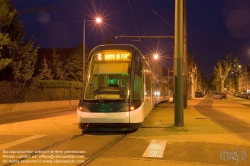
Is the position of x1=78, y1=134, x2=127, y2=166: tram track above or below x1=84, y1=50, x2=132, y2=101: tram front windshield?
below

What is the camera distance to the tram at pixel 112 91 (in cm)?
1212

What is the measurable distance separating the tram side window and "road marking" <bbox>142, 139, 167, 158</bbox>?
2.35 meters

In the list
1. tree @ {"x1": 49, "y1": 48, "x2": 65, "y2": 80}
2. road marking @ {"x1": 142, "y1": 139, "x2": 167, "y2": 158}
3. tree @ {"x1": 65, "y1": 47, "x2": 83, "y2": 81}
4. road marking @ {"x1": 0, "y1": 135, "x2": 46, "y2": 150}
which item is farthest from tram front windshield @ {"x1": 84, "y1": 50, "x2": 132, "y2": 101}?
tree @ {"x1": 65, "y1": 47, "x2": 83, "y2": 81}

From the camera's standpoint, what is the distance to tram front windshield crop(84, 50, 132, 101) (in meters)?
12.7

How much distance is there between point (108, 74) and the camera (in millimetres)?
13125

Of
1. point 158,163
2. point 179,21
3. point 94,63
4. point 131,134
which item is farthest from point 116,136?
point 179,21

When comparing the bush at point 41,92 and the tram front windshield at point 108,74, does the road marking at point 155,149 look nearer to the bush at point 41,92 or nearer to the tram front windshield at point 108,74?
the tram front windshield at point 108,74

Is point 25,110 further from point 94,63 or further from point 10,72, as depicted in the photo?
point 94,63

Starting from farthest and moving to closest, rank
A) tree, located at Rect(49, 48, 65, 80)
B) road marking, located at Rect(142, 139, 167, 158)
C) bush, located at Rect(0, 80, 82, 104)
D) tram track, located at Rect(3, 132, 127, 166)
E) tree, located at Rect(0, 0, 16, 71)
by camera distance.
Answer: tree, located at Rect(49, 48, 65, 80) → bush, located at Rect(0, 80, 82, 104) → tree, located at Rect(0, 0, 16, 71) → road marking, located at Rect(142, 139, 167, 158) → tram track, located at Rect(3, 132, 127, 166)

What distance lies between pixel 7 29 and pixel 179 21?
58.8 ft

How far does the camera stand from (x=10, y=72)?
2845 centimetres

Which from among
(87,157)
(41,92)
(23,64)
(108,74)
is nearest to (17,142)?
(87,157)

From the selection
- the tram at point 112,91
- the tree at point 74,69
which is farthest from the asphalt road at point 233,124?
the tree at point 74,69

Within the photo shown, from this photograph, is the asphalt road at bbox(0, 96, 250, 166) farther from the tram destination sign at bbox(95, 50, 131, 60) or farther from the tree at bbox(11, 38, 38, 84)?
the tree at bbox(11, 38, 38, 84)
